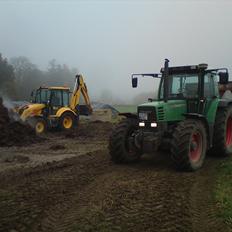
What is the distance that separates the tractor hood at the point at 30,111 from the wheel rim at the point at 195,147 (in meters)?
12.2

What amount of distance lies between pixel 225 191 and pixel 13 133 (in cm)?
1072

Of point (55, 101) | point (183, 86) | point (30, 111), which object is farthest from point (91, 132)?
point (183, 86)

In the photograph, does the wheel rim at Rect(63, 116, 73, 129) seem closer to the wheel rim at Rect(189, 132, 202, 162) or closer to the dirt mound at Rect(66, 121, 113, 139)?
the dirt mound at Rect(66, 121, 113, 139)

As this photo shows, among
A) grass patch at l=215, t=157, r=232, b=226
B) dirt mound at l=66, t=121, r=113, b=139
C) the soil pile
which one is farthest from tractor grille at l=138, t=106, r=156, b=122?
dirt mound at l=66, t=121, r=113, b=139

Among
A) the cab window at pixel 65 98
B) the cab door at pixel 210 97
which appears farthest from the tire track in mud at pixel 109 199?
the cab window at pixel 65 98

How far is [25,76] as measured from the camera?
62938 millimetres

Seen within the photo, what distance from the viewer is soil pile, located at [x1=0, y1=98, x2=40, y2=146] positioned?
16.1m

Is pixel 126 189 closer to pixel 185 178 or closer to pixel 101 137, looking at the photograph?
pixel 185 178

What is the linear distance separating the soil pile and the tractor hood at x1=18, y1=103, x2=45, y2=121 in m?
3.23

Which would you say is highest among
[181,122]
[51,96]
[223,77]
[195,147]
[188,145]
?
[223,77]

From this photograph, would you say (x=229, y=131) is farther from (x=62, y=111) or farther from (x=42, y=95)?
(x=42, y=95)

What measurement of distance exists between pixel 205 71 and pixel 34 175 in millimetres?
4786

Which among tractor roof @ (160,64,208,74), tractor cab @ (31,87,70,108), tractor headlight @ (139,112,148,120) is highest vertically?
tractor roof @ (160,64,208,74)

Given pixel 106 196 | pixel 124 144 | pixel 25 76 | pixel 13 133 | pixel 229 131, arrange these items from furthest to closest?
pixel 25 76, pixel 13 133, pixel 229 131, pixel 124 144, pixel 106 196
